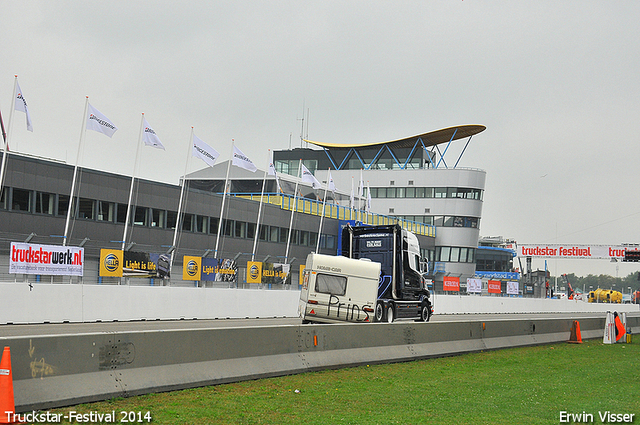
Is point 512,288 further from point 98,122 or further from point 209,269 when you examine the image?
point 98,122

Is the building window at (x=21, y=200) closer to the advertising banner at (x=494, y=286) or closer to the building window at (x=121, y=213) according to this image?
the building window at (x=121, y=213)

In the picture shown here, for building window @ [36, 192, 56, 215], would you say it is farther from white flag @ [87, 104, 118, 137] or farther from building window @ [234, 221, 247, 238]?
building window @ [234, 221, 247, 238]

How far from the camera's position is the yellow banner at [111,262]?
1308 inches

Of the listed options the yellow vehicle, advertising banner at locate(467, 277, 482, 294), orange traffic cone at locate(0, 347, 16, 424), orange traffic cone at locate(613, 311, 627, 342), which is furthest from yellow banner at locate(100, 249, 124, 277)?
the yellow vehicle

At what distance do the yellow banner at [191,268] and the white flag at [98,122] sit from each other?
8123 mm

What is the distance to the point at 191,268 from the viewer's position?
1501 inches

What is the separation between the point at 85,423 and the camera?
24.1ft

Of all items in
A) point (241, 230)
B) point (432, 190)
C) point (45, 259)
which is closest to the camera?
point (45, 259)

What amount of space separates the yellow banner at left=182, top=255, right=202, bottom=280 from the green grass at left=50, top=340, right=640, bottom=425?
80.1 ft

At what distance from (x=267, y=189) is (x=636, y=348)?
1862 inches

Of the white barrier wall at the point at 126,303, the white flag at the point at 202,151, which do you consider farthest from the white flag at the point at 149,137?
the white barrier wall at the point at 126,303

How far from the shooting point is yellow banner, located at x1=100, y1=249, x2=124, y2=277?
33.2 m

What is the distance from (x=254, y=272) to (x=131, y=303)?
48.3ft

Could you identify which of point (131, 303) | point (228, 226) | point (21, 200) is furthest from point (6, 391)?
point (228, 226)
